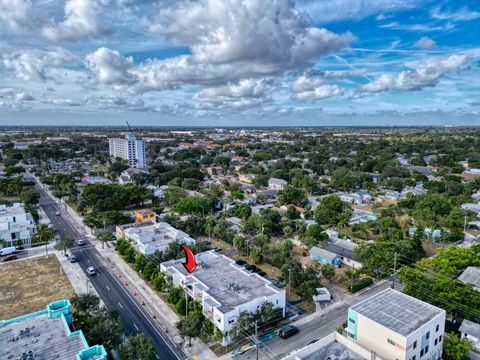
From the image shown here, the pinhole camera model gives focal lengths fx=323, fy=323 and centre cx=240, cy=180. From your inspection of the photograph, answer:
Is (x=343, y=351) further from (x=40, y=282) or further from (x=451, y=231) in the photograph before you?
(x=451, y=231)

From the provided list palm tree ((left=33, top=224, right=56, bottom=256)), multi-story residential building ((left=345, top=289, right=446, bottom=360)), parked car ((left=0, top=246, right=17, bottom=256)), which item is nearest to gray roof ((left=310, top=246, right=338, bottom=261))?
multi-story residential building ((left=345, top=289, right=446, bottom=360))

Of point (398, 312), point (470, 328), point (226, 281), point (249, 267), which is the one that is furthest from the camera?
point (249, 267)

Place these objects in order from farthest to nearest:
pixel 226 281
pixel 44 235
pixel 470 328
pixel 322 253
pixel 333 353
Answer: pixel 44 235, pixel 322 253, pixel 226 281, pixel 470 328, pixel 333 353

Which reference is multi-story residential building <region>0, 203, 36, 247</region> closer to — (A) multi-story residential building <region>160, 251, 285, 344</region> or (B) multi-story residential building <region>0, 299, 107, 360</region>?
(A) multi-story residential building <region>160, 251, 285, 344</region>

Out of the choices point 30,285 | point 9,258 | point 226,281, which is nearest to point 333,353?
point 226,281

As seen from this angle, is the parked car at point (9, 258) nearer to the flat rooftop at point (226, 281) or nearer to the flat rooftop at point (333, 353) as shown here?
the flat rooftop at point (226, 281)

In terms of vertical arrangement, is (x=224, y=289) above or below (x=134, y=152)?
below

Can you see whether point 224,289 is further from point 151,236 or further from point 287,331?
point 151,236
